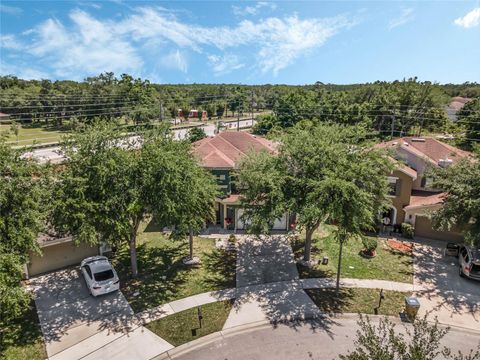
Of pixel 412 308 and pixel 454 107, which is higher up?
pixel 454 107

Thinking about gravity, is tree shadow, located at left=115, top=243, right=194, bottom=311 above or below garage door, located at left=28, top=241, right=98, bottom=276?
below

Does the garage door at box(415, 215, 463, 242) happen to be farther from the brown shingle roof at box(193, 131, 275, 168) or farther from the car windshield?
the car windshield

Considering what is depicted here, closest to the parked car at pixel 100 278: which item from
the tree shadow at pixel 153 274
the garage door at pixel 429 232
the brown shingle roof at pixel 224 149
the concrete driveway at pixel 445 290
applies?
the tree shadow at pixel 153 274

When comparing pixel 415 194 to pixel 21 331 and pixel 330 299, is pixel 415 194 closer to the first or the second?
pixel 330 299

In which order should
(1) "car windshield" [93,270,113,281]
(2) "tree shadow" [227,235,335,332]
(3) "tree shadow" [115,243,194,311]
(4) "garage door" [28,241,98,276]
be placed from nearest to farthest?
(2) "tree shadow" [227,235,335,332] < (3) "tree shadow" [115,243,194,311] < (1) "car windshield" [93,270,113,281] < (4) "garage door" [28,241,98,276]

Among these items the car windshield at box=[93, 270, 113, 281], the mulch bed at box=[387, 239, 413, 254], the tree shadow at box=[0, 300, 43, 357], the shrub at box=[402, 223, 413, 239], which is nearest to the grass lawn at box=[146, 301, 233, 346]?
the car windshield at box=[93, 270, 113, 281]

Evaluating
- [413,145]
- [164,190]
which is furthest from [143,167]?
[413,145]

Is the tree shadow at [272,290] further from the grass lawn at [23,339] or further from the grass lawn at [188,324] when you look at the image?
the grass lawn at [23,339]

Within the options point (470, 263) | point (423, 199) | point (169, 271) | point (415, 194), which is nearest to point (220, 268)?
point (169, 271)
